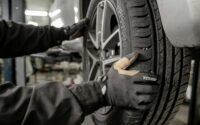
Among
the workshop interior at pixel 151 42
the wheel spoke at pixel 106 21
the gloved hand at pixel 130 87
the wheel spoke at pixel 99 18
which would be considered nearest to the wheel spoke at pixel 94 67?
the workshop interior at pixel 151 42

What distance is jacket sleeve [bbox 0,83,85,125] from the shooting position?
30.0 inches

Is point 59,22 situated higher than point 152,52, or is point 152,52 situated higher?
point 59,22

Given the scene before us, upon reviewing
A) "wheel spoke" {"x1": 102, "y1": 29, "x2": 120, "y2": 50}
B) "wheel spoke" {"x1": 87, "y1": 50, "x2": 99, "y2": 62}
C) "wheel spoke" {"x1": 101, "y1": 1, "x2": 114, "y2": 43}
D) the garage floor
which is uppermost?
"wheel spoke" {"x1": 101, "y1": 1, "x2": 114, "y2": 43}

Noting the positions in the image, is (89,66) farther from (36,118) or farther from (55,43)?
(36,118)

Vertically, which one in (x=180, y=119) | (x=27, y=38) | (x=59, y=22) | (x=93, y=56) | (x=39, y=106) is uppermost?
(x=59, y=22)

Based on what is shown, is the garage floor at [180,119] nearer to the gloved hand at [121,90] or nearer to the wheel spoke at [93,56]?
the wheel spoke at [93,56]

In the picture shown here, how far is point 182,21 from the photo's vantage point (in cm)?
71

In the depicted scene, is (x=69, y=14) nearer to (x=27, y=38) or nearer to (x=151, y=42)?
(x=27, y=38)

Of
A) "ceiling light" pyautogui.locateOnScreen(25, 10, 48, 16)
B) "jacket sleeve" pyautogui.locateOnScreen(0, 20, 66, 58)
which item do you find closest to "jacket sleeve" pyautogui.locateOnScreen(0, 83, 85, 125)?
"jacket sleeve" pyautogui.locateOnScreen(0, 20, 66, 58)

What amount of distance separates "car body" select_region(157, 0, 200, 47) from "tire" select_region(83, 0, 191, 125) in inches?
4.2

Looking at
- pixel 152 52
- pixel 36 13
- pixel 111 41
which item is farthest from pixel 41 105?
pixel 36 13

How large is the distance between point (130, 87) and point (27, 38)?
1015 millimetres

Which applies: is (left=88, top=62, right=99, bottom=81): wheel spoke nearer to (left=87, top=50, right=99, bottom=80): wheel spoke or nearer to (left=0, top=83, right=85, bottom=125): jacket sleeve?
(left=87, top=50, right=99, bottom=80): wheel spoke

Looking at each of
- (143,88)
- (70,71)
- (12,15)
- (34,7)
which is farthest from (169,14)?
(34,7)
